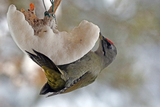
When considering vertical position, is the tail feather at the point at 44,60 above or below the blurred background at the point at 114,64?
above

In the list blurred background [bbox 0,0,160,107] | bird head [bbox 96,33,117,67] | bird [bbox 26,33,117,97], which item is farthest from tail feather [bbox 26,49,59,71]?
blurred background [bbox 0,0,160,107]

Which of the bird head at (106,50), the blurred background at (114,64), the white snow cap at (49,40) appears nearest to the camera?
the white snow cap at (49,40)

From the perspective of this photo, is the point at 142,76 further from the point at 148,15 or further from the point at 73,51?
the point at 73,51

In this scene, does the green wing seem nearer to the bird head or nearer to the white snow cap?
the white snow cap

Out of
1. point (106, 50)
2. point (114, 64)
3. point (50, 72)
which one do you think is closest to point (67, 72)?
point (50, 72)

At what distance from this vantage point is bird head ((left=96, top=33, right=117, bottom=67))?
2.24 ft

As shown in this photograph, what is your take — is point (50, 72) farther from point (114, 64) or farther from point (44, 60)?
point (114, 64)

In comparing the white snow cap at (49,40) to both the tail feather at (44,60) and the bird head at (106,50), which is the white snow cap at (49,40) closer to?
the tail feather at (44,60)

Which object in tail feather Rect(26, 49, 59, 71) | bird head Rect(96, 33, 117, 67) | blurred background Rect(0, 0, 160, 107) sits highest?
tail feather Rect(26, 49, 59, 71)

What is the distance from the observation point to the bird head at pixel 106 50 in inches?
26.9

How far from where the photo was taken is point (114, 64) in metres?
1.45

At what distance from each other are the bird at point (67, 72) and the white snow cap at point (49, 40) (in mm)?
24

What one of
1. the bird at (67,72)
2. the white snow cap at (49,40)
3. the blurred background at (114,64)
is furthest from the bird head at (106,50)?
the blurred background at (114,64)

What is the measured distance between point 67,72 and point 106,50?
0.22m
